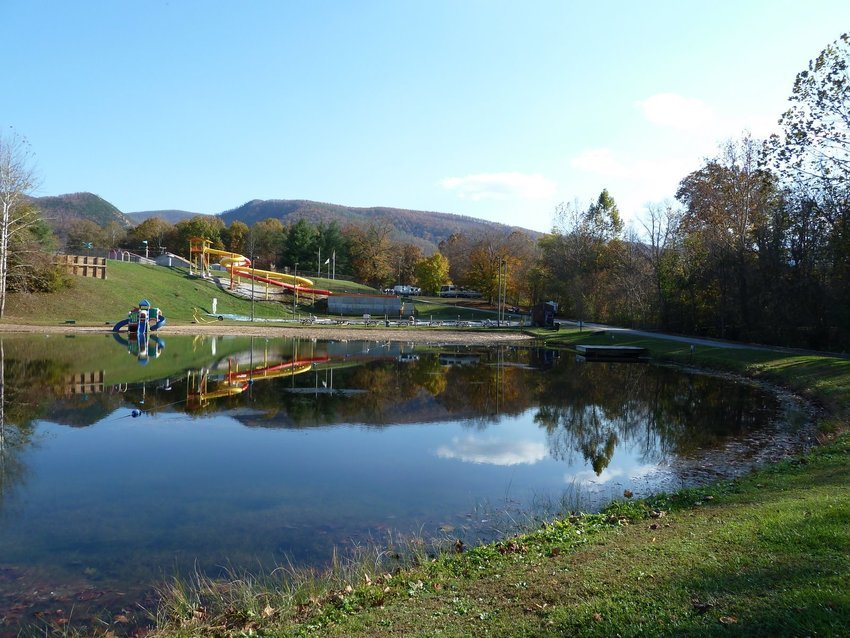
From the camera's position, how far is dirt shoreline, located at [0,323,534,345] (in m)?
42.8

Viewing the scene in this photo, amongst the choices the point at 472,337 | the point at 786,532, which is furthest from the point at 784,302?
the point at 786,532

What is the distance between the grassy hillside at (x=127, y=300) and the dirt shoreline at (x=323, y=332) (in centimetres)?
420

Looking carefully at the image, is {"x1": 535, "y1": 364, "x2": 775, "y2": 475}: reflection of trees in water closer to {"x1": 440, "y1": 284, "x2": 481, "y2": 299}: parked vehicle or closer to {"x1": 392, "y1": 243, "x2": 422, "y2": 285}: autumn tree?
{"x1": 440, "y1": 284, "x2": 481, "y2": 299}: parked vehicle

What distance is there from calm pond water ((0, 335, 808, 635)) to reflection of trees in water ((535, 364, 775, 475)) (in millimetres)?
105

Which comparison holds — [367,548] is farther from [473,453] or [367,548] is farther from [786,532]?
[473,453]

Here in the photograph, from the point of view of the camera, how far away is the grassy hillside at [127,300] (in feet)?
160

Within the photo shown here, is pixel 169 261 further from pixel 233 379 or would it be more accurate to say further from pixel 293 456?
pixel 293 456

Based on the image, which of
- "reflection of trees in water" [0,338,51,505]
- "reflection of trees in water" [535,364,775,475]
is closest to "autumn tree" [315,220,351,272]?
"reflection of trees in water" [0,338,51,505]

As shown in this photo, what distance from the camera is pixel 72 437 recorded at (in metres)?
13.7

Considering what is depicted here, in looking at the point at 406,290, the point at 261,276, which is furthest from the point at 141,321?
the point at 406,290

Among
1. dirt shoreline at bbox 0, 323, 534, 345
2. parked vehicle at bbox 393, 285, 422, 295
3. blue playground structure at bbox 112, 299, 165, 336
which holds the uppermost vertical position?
parked vehicle at bbox 393, 285, 422, 295

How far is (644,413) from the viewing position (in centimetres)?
1894

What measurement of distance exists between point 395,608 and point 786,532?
4.46 meters

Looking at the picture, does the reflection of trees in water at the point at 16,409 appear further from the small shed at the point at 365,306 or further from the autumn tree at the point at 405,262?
the autumn tree at the point at 405,262
